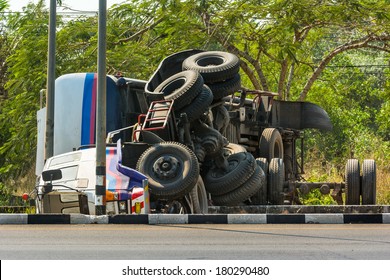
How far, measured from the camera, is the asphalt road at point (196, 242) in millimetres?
9883

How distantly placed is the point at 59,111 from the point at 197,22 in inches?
343

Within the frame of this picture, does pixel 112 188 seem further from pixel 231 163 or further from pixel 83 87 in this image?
pixel 83 87

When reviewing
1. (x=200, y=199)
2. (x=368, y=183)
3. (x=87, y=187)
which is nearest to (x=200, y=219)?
(x=87, y=187)

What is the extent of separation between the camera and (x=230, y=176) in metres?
18.6

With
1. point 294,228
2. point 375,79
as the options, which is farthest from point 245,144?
point 375,79

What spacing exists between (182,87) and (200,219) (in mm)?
3989

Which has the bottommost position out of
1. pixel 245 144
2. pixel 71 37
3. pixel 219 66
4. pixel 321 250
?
pixel 321 250

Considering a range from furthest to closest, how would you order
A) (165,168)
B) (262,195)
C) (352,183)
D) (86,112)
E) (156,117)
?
1. (352,183)
2. (262,195)
3. (86,112)
4. (156,117)
5. (165,168)

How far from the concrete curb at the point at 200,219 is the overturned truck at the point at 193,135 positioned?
3.05ft

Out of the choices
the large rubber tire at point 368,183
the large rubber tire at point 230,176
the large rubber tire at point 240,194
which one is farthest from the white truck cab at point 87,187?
the large rubber tire at point 368,183

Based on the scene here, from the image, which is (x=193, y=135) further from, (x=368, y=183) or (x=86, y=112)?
(x=368, y=183)

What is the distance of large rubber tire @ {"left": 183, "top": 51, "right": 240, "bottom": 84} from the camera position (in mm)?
20109

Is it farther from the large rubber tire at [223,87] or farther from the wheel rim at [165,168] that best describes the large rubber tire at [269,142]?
the wheel rim at [165,168]

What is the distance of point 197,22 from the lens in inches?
1144
